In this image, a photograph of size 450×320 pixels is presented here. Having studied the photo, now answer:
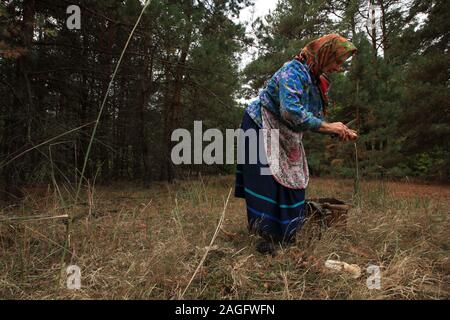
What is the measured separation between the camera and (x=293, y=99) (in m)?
1.82

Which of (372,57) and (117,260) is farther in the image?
(372,57)

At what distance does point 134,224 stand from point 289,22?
10.1m

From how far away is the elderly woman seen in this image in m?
1.95

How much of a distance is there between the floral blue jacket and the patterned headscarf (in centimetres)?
5

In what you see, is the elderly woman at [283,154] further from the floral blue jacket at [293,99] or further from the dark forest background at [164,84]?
the dark forest background at [164,84]

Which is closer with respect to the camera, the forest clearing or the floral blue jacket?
the forest clearing

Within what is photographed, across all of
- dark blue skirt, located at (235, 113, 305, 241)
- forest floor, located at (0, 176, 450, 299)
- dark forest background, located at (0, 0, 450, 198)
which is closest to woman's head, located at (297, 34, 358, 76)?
dark blue skirt, located at (235, 113, 305, 241)

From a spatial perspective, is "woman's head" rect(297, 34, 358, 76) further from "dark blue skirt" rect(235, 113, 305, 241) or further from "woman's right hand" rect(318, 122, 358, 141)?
"dark blue skirt" rect(235, 113, 305, 241)

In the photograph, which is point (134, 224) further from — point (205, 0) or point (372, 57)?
point (372, 57)

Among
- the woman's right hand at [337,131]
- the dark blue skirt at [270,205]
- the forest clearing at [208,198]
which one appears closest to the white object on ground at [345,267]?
the forest clearing at [208,198]

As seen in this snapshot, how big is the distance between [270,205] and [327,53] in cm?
96

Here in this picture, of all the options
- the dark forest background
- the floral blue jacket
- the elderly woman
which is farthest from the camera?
the dark forest background
